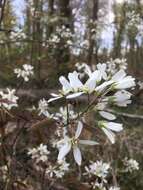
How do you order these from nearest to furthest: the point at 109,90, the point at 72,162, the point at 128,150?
1. the point at 109,90
2. the point at 72,162
3. the point at 128,150

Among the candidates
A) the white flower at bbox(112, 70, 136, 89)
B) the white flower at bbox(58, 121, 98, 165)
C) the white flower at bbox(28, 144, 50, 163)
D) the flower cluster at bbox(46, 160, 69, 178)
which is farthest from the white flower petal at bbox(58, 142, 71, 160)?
the white flower at bbox(28, 144, 50, 163)

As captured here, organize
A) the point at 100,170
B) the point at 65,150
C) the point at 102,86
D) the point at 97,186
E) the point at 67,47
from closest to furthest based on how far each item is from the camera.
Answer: the point at 102,86, the point at 65,150, the point at 97,186, the point at 100,170, the point at 67,47

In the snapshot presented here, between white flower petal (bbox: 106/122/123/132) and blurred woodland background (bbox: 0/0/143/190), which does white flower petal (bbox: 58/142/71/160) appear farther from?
blurred woodland background (bbox: 0/0/143/190)

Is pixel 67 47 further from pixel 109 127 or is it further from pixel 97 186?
pixel 109 127

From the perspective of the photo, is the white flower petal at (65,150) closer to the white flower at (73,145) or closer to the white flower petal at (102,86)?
the white flower at (73,145)

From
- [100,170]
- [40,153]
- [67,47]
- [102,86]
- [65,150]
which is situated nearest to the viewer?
[102,86]

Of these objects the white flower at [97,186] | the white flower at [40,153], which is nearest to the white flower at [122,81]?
the white flower at [97,186]

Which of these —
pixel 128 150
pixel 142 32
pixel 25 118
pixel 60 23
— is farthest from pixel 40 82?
pixel 25 118

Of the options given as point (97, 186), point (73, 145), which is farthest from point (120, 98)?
point (97, 186)

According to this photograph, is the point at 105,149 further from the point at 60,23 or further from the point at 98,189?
the point at 60,23
